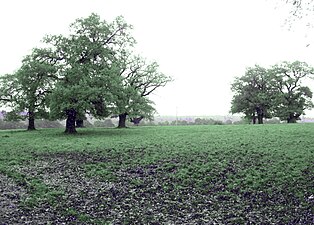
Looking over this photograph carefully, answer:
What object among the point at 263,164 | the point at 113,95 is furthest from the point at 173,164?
the point at 113,95

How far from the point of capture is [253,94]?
70688 mm

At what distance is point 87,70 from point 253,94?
46.5 metres

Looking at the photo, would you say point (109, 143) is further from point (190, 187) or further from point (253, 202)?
point (253, 202)

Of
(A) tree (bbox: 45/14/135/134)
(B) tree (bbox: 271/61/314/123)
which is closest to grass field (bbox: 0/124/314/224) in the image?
(A) tree (bbox: 45/14/135/134)

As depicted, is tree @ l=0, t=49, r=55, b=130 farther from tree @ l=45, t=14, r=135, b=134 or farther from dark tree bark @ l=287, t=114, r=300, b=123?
dark tree bark @ l=287, t=114, r=300, b=123

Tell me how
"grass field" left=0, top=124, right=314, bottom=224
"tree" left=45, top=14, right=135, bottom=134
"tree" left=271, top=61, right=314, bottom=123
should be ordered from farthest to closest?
"tree" left=271, top=61, right=314, bottom=123, "tree" left=45, top=14, right=135, bottom=134, "grass field" left=0, top=124, right=314, bottom=224

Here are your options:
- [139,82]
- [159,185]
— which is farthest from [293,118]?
[159,185]

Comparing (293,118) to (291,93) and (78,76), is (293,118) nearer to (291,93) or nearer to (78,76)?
(291,93)

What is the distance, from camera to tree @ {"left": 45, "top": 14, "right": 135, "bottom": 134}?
111 ft

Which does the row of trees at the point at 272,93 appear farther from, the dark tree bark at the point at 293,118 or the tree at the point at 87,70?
the tree at the point at 87,70

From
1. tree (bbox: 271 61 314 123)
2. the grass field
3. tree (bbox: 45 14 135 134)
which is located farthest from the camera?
tree (bbox: 271 61 314 123)

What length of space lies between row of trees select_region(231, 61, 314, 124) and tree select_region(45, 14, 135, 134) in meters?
39.6

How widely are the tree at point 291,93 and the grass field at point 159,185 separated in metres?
44.0

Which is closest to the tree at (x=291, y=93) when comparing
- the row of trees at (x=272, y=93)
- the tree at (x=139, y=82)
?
the row of trees at (x=272, y=93)
